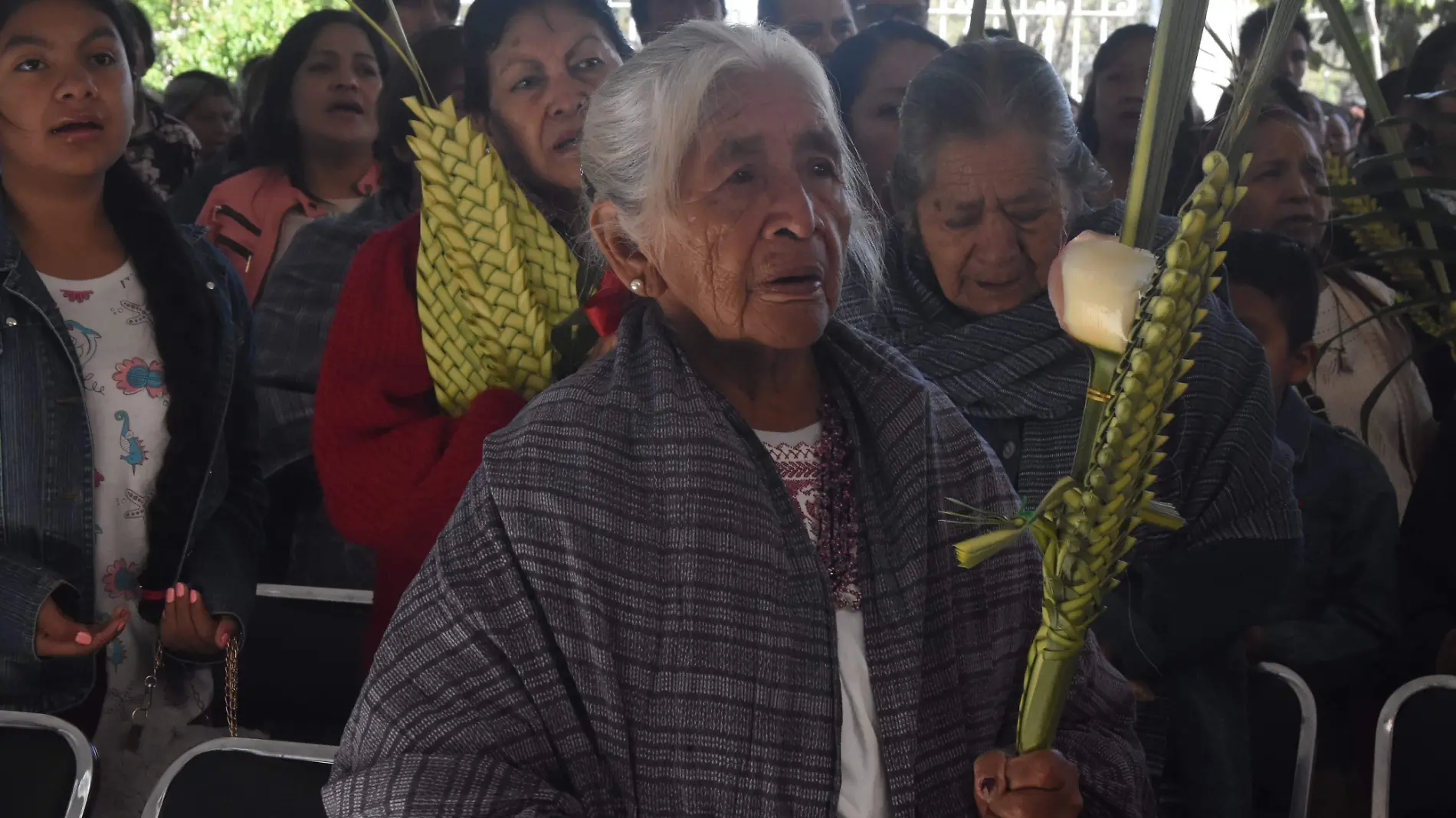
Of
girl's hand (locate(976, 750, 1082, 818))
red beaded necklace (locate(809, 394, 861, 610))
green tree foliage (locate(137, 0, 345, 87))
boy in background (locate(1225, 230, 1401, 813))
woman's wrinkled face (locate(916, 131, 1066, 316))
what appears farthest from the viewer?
green tree foliage (locate(137, 0, 345, 87))

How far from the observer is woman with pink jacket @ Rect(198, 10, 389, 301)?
3.75 meters

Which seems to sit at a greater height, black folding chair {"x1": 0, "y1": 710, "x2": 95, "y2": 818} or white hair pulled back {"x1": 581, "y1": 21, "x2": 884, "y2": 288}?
white hair pulled back {"x1": 581, "y1": 21, "x2": 884, "y2": 288}

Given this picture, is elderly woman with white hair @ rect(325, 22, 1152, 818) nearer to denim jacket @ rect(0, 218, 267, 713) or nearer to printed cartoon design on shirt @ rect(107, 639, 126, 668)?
denim jacket @ rect(0, 218, 267, 713)

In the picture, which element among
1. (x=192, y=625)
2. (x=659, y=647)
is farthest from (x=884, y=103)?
(x=659, y=647)

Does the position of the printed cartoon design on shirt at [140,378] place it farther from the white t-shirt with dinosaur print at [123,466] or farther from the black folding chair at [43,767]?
the black folding chair at [43,767]

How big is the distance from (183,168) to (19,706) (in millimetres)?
2715

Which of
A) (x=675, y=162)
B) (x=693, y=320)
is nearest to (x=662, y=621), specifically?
(x=693, y=320)

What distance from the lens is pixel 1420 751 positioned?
6.73ft

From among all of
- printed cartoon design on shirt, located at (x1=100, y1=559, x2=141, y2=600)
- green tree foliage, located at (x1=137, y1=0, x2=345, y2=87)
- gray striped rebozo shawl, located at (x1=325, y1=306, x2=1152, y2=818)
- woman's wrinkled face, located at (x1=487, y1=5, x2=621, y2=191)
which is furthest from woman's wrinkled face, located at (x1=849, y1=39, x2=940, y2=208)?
green tree foliage, located at (x1=137, y1=0, x2=345, y2=87)

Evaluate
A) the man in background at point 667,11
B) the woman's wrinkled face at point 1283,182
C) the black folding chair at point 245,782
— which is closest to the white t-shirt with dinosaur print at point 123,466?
the black folding chair at point 245,782

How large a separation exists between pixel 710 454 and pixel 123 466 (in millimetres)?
1291

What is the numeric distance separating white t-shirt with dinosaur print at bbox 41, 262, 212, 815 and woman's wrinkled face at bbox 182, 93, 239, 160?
3196 millimetres

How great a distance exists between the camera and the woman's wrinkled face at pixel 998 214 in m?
2.18

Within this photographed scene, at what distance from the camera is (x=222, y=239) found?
3.74 meters
